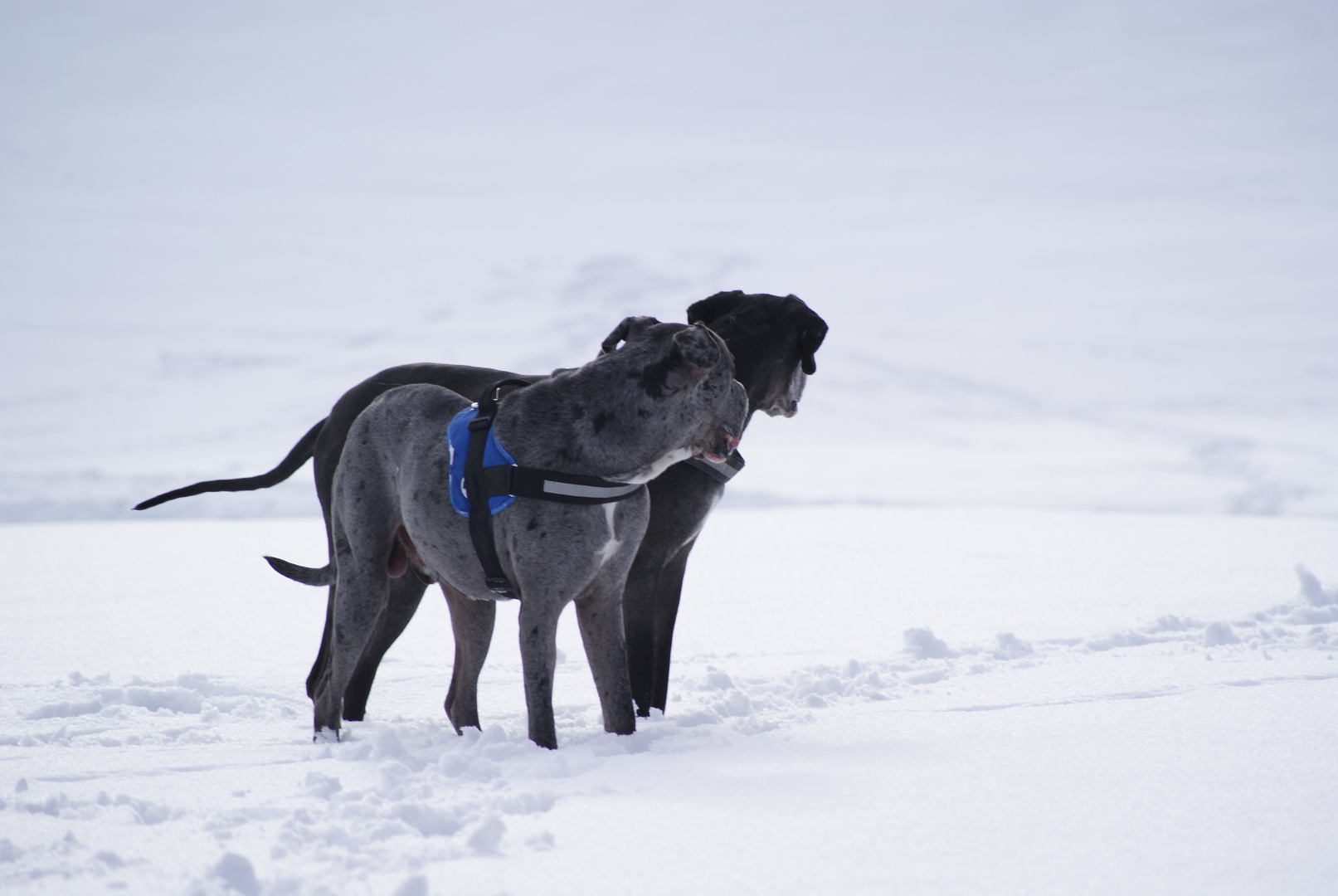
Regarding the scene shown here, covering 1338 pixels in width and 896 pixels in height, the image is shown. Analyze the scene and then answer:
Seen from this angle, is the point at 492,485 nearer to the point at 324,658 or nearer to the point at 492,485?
the point at 492,485

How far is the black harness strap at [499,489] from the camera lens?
387cm

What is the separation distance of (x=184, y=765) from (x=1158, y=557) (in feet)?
34.1

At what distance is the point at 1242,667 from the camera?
5539mm

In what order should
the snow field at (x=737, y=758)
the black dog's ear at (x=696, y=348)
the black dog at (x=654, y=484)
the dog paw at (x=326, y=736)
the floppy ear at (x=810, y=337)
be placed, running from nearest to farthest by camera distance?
1. the snow field at (x=737, y=758)
2. the black dog's ear at (x=696, y=348)
3. the dog paw at (x=326, y=736)
4. the black dog at (x=654, y=484)
5. the floppy ear at (x=810, y=337)

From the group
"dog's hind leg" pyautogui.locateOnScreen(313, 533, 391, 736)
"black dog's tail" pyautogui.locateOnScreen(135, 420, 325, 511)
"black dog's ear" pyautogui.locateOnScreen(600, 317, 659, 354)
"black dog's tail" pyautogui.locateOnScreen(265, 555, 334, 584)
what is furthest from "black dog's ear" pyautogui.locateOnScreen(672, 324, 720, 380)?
"black dog's tail" pyautogui.locateOnScreen(135, 420, 325, 511)

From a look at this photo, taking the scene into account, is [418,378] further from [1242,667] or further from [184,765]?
[1242,667]

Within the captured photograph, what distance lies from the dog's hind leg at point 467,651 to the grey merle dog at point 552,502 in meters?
0.28

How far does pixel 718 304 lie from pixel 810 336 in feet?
1.62

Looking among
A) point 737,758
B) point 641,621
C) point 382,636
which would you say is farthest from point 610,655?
point 382,636

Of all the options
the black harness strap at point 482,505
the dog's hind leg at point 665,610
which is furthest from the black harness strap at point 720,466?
the black harness strap at point 482,505

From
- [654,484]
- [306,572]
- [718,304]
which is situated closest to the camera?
[306,572]

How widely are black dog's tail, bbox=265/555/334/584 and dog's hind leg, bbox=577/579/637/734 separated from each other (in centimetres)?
128

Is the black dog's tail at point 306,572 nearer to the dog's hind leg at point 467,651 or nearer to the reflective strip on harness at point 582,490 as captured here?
the dog's hind leg at point 467,651

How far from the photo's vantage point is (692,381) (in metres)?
3.93
